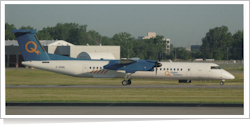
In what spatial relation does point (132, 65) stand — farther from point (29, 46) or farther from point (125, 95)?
point (29, 46)

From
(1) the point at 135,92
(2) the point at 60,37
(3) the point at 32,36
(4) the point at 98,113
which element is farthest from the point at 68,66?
(2) the point at 60,37

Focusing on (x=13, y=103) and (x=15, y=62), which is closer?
(x=13, y=103)

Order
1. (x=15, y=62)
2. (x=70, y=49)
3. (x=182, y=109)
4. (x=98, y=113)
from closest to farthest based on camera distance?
1. (x=98, y=113)
2. (x=182, y=109)
3. (x=70, y=49)
4. (x=15, y=62)

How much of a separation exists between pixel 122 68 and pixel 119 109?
1702 cm

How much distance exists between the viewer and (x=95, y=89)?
32.0m

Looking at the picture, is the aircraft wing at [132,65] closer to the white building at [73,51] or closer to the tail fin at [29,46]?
the tail fin at [29,46]

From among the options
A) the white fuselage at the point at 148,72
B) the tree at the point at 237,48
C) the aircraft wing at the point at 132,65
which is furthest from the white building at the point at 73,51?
the tree at the point at 237,48

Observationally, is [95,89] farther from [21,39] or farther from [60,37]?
[60,37]

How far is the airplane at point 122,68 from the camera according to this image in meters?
36.2

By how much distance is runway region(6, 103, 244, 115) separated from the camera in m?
18.8

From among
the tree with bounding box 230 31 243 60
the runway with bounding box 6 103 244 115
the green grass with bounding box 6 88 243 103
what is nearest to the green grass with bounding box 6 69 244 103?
the green grass with bounding box 6 88 243 103

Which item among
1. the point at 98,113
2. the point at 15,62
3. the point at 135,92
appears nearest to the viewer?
the point at 98,113

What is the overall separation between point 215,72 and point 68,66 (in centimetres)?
1931

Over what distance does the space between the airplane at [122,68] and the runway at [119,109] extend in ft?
48.6
